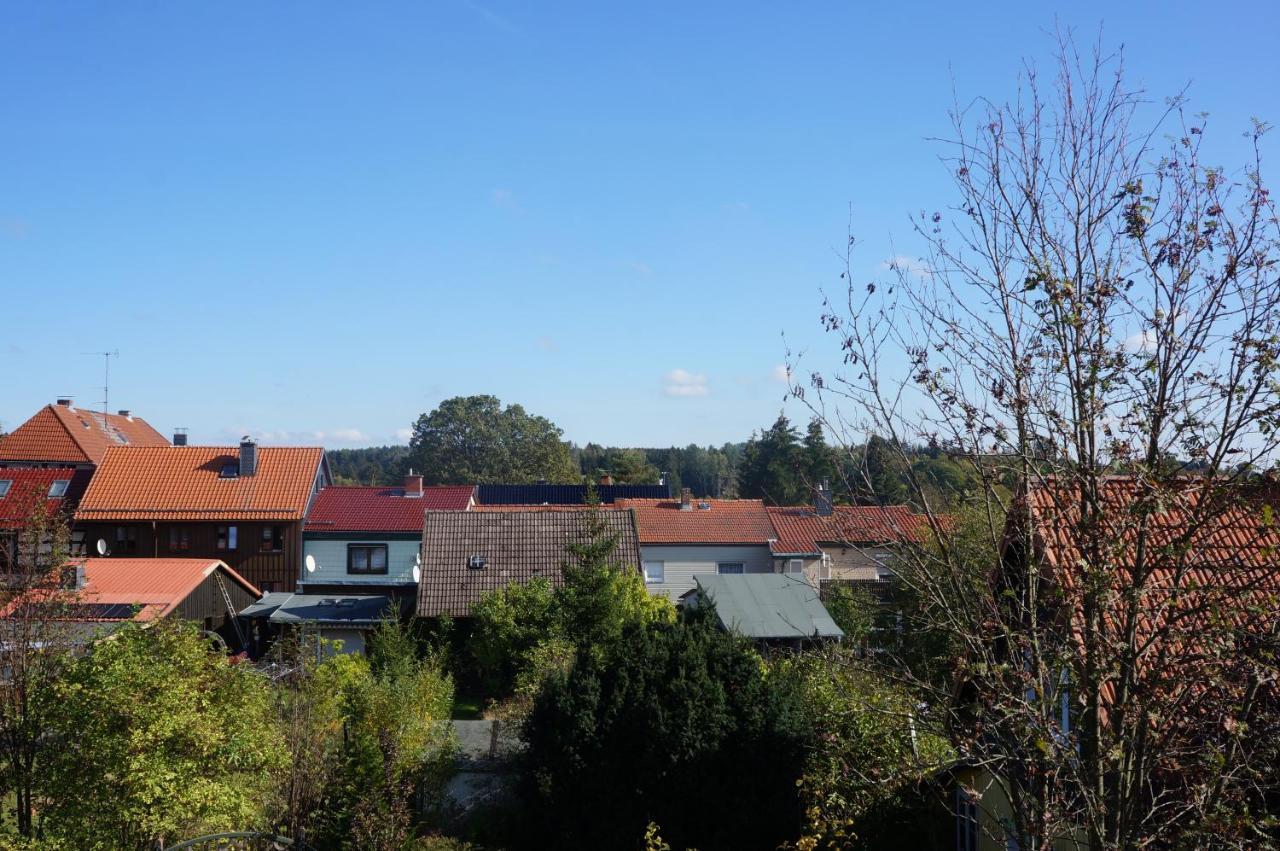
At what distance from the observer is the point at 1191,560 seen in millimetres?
7543

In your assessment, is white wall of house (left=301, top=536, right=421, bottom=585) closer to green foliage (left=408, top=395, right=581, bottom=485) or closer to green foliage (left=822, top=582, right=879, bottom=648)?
green foliage (left=822, top=582, right=879, bottom=648)

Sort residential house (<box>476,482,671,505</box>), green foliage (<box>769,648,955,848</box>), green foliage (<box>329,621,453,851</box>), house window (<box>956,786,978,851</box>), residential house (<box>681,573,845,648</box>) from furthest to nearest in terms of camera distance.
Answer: residential house (<box>476,482,671,505</box>) < residential house (<box>681,573,845,648</box>) < green foliage (<box>329,621,453,851</box>) < house window (<box>956,786,978,851</box>) < green foliage (<box>769,648,955,848</box>)

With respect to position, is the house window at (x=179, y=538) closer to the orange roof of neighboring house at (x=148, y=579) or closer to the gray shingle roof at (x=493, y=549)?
the orange roof of neighboring house at (x=148, y=579)

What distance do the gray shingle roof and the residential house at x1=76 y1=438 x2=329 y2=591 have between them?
306 inches

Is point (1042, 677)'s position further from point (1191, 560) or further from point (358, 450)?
point (358, 450)

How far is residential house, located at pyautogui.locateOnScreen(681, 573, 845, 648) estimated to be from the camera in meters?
25.2

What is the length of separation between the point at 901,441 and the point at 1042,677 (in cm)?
195

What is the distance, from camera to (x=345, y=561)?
36781 mm

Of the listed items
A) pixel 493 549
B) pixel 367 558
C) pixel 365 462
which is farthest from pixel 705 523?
pixel 365 462

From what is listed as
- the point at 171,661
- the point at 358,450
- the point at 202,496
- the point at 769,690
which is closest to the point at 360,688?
the point at 171,661

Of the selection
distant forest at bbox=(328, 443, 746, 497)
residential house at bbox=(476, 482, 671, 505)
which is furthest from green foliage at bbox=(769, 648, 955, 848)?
distant forest at bbox=(328, 443, 746, 497)

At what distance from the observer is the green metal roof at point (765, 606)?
82.9ft

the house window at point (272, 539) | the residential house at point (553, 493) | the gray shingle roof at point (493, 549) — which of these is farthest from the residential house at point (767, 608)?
the residential house at point (553, 493)

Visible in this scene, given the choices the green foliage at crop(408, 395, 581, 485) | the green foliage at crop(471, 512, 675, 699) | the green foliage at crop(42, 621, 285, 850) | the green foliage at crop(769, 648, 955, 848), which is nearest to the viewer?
the green foliage at crop(42, 621, 285, 850)
